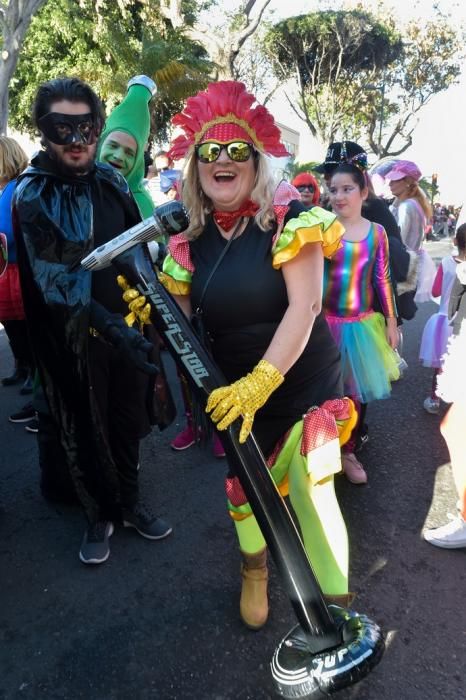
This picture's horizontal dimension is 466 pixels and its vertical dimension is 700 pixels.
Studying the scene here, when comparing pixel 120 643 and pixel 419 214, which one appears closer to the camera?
pixel 120 643

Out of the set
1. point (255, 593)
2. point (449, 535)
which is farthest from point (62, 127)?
point (449, 535)

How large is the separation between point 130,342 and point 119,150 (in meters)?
1.61

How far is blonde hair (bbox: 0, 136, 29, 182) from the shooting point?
3.39 meters

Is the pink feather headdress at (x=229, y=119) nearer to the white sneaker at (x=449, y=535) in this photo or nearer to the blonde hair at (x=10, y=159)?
the white sneaker at (x=449, y=535)

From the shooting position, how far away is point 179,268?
1820mm

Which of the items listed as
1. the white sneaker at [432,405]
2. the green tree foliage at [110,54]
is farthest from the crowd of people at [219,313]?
the green tree foliage at [110,54]

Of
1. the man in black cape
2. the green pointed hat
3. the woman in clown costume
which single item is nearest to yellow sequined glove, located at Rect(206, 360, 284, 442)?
the woman in clown costume

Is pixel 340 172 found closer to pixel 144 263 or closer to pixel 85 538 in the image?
pixel 144 263

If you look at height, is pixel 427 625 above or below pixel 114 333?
below

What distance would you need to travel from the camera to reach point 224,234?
1.78 metres

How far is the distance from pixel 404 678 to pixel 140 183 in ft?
9.35

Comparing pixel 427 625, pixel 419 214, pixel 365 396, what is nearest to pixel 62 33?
pixel 419 214

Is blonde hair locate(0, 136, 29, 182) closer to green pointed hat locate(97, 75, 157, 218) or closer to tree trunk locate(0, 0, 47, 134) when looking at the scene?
green pointed hat locate(97, 75, 157, 218)

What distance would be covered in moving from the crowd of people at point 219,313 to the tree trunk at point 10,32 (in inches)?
332
